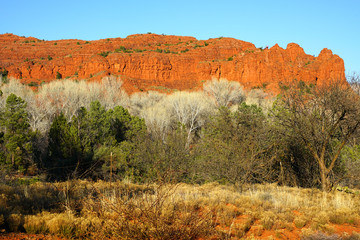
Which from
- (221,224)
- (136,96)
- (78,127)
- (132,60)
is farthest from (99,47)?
(221,224)

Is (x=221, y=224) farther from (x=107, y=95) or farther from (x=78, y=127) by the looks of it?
(x=107, y=95)

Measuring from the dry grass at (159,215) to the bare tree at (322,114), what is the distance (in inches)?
101

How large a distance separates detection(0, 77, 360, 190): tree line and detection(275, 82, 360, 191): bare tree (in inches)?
1.5

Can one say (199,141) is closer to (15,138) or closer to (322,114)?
(322,114)

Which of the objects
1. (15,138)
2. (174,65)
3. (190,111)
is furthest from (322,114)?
(174,65)

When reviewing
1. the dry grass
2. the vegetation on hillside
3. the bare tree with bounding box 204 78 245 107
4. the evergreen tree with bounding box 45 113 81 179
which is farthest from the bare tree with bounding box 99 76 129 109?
the dry grass

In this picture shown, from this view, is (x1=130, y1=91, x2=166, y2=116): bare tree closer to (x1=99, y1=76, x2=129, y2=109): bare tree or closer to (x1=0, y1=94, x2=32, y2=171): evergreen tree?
(x1=99, y1=76, x2=129, y2=109): bare tree

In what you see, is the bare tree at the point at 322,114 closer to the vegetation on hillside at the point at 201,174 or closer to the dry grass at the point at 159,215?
the vegetation on hillside at the point at 201,174

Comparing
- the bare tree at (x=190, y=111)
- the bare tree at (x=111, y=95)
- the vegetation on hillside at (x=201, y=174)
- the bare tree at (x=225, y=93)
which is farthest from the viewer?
the bare tree at (x=225, y=93)

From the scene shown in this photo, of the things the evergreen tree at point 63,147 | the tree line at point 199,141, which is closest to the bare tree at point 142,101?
the tree line at point 199,141

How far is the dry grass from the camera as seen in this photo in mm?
5242

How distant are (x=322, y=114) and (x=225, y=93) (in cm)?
3972

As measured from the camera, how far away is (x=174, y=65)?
251 feet

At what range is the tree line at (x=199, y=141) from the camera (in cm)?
1175
